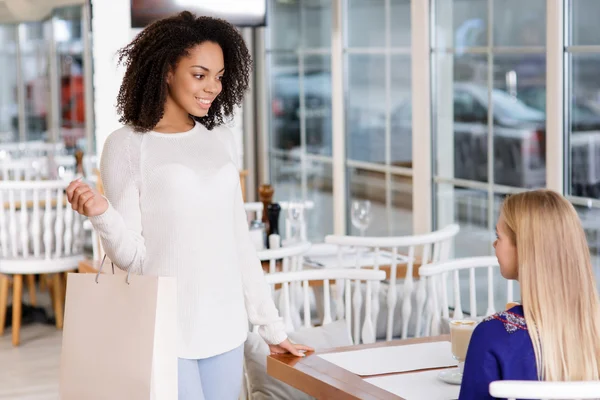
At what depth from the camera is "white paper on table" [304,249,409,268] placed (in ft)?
13.2

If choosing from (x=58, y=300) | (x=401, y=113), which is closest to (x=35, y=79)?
(x=58, y=300)

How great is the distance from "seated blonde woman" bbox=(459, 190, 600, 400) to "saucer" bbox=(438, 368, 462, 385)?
395 millimetres

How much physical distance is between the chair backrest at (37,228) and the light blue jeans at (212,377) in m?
3.24

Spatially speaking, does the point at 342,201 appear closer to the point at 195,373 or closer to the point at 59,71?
the point at 195,373

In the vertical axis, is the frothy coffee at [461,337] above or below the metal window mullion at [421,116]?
below

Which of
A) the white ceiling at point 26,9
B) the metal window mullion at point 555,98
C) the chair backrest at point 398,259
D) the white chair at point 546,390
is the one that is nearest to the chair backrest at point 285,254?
the chair backrest at point 398,259

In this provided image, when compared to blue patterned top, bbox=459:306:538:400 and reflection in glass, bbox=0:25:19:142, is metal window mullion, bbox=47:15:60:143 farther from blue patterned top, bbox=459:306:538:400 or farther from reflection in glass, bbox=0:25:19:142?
blue patterned top, bbox=459:306:538:400

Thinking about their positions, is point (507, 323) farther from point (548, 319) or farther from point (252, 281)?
point (252, 281)

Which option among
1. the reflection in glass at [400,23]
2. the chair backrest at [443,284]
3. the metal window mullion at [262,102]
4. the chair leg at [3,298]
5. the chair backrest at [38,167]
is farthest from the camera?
the metal window mullion at [262,102]

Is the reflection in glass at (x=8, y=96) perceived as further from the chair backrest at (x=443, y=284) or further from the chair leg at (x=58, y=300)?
the chair backrest at (x=443, y=284)

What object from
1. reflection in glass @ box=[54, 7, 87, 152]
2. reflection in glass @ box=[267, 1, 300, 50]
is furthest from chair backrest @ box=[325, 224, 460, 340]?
reflection in glass @ box=[54, 7, 87, 152]

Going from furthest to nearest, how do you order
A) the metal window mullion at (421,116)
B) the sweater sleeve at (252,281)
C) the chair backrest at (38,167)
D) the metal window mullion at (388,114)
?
1. the chair backrest at (38,167)
2. the metal window mullion at (388,114)
3. the metal window mullion at (421,116)
4. the sweater sleeve at (252,281)

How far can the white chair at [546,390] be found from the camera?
1584 mm

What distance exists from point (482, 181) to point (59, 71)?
6.18m
